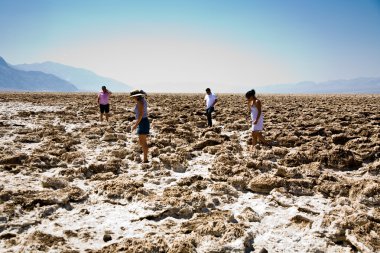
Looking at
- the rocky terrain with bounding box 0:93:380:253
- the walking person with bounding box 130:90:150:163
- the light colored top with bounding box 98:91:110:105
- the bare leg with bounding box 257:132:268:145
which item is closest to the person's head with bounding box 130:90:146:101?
the walking person with bounding box 130:90:150:163

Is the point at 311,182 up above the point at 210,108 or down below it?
below

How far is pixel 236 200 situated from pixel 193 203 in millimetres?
696

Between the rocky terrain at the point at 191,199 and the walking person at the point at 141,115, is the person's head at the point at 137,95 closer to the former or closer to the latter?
the walking person at the point at 141,115

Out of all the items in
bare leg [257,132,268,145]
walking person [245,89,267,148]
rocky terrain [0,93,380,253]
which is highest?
walking person [245,89,267,148]

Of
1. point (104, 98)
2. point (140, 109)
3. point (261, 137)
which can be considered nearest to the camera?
point (140, 109)

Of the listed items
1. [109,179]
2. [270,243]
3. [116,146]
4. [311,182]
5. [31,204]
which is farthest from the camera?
[116,146]

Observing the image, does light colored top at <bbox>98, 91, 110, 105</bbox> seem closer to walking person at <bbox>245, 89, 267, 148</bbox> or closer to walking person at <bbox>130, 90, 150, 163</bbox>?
walking person at <bbox>130, 90, 150, 163</bbox>

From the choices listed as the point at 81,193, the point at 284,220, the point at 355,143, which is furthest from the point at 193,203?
the point at 355,143

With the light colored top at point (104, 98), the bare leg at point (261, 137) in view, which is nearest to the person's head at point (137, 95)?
the bare leg at point (261, 137)

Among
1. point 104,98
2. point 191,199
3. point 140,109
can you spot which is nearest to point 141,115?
point 140,109

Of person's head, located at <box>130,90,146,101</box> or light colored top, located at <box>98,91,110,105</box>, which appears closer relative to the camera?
person's head, located at <box>130,90,146,101</box>

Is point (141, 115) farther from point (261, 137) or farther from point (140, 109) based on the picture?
point (261, 137)

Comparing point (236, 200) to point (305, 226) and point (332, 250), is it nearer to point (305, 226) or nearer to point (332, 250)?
point (305, 226)

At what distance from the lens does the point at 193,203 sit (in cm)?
468
